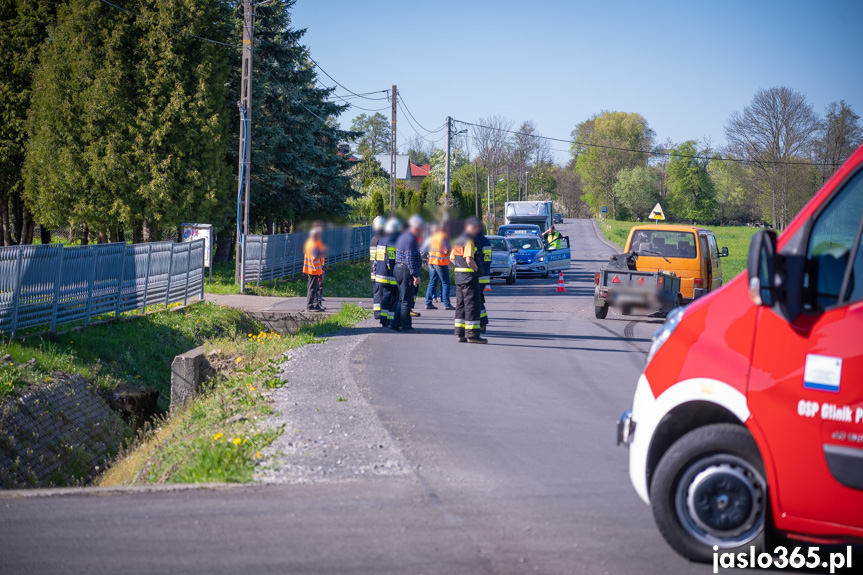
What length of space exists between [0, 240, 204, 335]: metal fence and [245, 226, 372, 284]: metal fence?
385cm

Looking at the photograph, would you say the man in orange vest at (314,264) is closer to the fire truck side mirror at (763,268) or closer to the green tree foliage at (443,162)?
the fire truck side mirror at (763,268)

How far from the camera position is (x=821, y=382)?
12.6 feet

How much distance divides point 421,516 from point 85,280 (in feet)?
38.9

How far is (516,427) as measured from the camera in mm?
7652

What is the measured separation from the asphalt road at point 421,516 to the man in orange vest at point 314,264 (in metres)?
10.4

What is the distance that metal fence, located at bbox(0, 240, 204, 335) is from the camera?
12.6 m

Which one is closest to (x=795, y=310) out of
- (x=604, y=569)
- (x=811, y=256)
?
(x=811, y=256)

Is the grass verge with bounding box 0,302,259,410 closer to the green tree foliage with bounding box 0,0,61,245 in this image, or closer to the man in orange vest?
the man in orange vest

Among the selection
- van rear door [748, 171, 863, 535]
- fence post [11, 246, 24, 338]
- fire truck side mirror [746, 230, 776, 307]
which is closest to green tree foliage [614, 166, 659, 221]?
fence post [11, 246, 24, 338]

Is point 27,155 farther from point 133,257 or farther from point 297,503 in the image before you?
point 297,503

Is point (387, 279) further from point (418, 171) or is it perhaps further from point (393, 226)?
point (418, 171)

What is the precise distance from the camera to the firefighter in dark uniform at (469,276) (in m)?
12.8

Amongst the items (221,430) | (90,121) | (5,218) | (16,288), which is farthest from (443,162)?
(221,430)

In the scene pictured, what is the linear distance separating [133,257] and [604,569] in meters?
14.9
